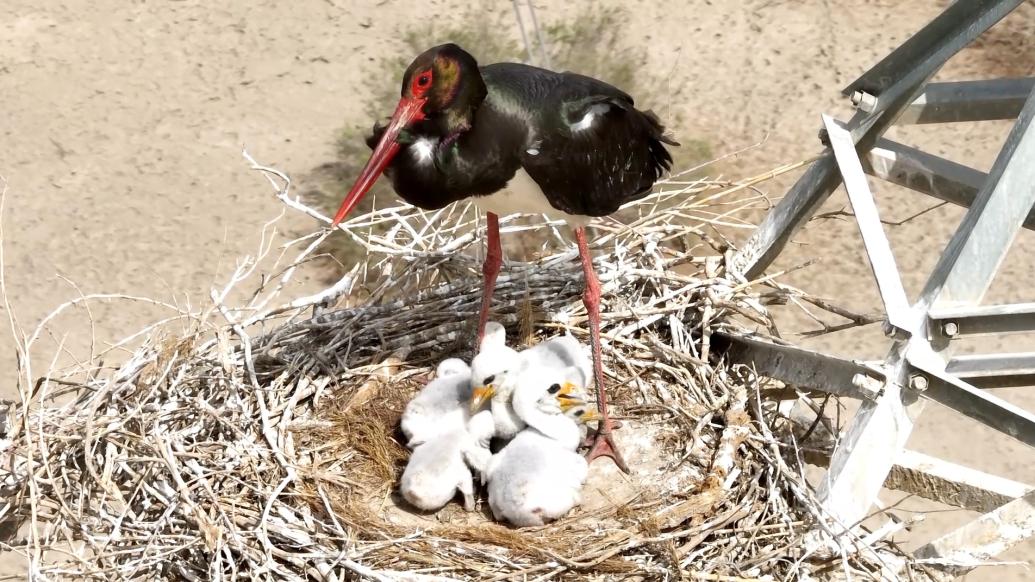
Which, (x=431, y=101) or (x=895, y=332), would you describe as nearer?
(x=895, y=332)

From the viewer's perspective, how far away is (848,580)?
3.32 m

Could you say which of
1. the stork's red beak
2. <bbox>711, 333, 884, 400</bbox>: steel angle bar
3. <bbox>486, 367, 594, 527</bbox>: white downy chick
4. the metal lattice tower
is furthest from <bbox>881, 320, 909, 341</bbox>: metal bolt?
the stork's red beak

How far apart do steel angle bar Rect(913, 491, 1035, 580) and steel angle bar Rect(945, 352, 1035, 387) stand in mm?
315

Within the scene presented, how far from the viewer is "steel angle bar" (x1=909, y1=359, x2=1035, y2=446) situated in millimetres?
3248

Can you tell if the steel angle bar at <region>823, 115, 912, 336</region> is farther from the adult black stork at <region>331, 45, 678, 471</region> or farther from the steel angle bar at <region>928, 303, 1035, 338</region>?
the adult black stork at <region>331, 45, 678, 471</region>

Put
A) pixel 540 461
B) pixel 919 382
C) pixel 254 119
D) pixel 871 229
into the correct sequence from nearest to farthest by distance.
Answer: pixel 919 382 → pixel 871 229 → pixel 540 461 → pixel 254 119

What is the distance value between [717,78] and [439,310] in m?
4.40

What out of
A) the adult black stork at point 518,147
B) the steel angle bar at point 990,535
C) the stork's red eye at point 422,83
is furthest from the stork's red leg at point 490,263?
the steel angle bar at point 990,535

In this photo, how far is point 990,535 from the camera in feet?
11.0

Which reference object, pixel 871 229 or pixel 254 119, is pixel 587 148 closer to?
pixel 871 229

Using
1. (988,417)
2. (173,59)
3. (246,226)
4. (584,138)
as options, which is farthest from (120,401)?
(173,59)

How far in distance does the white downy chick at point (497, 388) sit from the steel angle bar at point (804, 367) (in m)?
0.84

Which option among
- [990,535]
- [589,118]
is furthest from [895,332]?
[589,118]

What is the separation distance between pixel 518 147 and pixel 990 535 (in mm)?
1815
